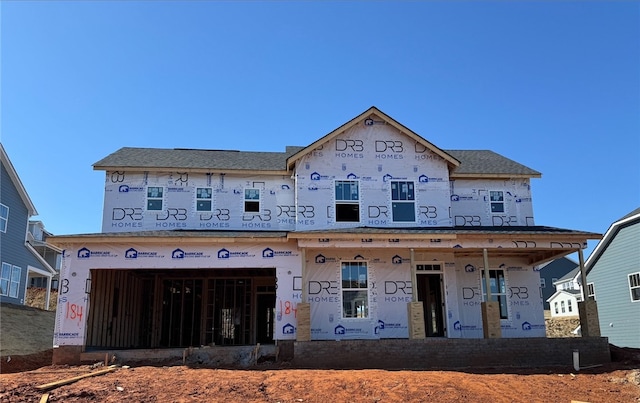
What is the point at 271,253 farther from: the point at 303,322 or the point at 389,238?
the point at 389,238

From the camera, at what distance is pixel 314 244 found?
1669cm

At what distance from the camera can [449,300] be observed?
18672 millimetres

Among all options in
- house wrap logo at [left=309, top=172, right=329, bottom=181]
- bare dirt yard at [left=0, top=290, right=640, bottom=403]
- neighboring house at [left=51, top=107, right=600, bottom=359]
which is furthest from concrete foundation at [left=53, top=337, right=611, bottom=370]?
house wrap logo at [left=309, top=172, right=329, bottom=181]

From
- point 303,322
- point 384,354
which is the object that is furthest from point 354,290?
point 384,354

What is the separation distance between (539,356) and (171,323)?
13.8m

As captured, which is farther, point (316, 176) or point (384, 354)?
point (316, 176)

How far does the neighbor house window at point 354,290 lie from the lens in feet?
58.6

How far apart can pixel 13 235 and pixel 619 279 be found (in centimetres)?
2940

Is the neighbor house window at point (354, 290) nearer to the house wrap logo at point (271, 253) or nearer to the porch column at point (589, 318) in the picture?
the house wrap logo at point (271, 253)

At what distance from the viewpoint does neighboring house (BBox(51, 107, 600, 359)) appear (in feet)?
55.2

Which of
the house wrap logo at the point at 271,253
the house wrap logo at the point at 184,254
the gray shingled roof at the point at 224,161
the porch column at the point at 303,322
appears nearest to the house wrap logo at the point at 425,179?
the gray shingled roof at the point at 224,161

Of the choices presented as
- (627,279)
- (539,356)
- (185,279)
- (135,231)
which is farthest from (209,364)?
(627,279)

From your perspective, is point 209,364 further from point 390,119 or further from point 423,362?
point 390,119

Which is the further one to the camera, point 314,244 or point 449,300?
point 449,300
